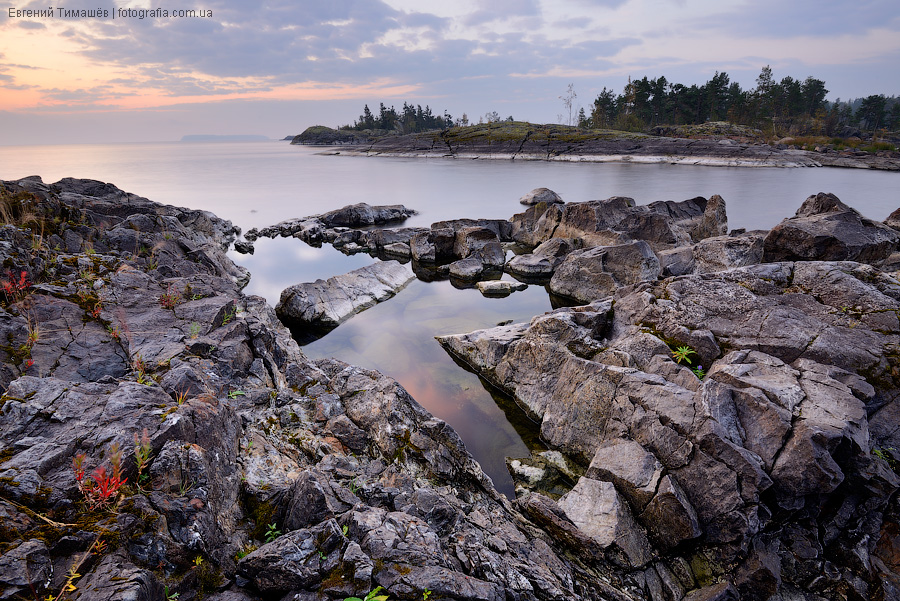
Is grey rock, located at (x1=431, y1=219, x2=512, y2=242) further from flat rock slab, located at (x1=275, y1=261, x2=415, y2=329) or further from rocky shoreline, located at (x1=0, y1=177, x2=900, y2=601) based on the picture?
rocky shoreline, located at (x1=0, y1=177, x2=900, y2=601)

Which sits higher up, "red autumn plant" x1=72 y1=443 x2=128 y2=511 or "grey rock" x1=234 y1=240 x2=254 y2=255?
"red autumn plant" x1=72 y1=443 x2=128 y2=511

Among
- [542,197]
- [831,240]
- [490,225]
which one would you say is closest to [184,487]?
[831,240]

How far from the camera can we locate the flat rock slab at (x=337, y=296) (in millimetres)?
23172

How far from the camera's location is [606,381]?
12.0 m

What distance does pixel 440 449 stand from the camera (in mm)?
9891

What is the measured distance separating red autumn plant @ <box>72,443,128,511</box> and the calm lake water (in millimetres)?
9624

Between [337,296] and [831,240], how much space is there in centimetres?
2515

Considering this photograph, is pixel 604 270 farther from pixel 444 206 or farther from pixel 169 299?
pixel 444 206

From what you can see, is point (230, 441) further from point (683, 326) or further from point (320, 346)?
point (320, 346)

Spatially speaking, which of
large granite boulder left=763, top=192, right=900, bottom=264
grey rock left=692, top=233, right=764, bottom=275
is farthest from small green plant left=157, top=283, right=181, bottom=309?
grey rock left=692, top=233, right=764, bottom=275

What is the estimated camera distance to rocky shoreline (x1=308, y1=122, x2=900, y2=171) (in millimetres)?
97625

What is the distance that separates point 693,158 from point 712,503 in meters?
123

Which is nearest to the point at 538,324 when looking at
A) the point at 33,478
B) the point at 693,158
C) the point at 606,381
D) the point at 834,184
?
the point at 606,381

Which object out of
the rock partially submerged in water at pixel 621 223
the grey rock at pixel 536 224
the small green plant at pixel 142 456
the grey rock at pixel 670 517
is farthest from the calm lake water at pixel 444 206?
the grey rock at pixel 536 224
